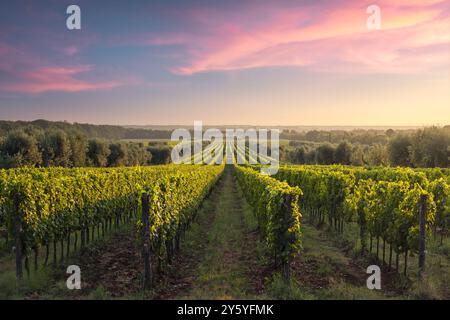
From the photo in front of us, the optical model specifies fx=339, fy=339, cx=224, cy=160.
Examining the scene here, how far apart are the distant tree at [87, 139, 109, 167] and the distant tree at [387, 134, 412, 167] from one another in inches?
2253

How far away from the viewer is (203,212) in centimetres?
2389

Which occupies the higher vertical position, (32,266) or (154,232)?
(154,232)

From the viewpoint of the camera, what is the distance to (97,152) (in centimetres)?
7144

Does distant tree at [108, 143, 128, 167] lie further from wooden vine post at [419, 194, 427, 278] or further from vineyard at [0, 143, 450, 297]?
wooden vine post at [419, 194, 427, 278]

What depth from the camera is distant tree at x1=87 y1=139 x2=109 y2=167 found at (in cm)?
7075

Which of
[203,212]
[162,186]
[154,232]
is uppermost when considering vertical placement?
[162,186]

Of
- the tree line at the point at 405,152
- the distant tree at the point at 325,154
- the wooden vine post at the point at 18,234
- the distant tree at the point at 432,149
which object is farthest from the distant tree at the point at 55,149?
the distant tree at the point at 432,149

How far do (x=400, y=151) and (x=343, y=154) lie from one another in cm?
1899

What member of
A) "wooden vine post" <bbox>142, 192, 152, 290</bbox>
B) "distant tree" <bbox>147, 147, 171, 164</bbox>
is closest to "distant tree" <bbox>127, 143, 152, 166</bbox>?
"distant tree" <bbox>147, 147, 171, 164</bbox>

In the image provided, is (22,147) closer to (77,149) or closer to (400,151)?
(77,149)

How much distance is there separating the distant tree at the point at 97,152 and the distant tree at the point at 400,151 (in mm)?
57234

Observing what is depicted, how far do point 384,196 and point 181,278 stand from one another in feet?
26.5

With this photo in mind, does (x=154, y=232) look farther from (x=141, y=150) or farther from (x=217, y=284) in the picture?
(x=141, y=150)

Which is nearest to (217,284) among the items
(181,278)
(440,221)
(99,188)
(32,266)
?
(181,278)
